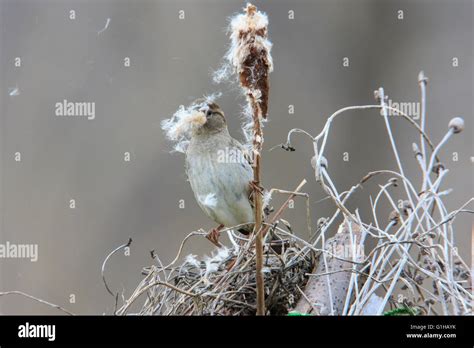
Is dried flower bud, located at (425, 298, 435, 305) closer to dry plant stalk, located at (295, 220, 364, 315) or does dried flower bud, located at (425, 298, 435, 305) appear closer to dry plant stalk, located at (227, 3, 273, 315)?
dry plant stalk, located at (295, 220, 364, 315)

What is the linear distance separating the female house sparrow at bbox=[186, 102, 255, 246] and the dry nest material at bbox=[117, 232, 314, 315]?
90 centimetres

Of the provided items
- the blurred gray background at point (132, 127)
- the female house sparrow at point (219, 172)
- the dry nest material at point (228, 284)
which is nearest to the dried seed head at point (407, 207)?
the dry nest material at point (228, 284)

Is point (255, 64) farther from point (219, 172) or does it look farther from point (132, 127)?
point (132, 127)

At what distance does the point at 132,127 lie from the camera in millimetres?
4840

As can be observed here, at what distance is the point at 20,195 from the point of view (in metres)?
4.68

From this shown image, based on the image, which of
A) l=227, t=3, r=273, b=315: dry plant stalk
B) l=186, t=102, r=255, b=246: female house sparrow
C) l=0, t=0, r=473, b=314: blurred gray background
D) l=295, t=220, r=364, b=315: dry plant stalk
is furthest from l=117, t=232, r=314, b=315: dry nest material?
l=0, t=0, r=473, b=314: blurred gray background

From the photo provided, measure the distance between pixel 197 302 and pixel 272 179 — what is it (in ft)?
8.78

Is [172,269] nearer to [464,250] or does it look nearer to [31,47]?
[464,250]

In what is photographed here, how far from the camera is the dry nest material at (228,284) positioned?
227 cm

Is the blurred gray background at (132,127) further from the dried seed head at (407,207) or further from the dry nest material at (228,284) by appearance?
the dried seed head at (407,207)

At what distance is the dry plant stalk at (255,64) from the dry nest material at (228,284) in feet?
1.01

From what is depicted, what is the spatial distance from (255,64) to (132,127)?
3.00 metres

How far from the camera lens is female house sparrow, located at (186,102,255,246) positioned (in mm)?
3418

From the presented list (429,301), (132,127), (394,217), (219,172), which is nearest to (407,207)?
(394,217)
